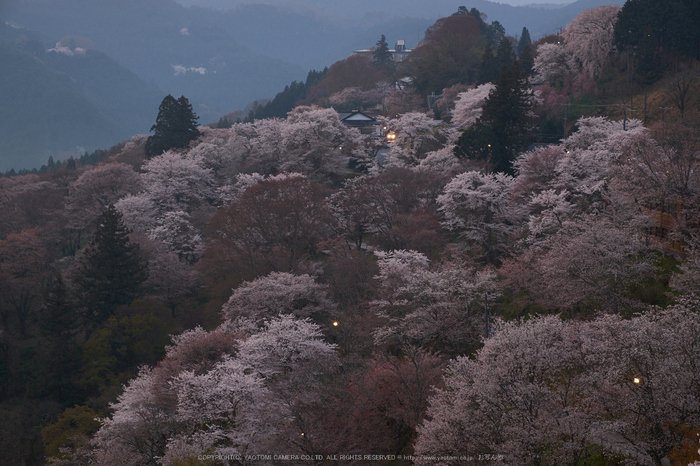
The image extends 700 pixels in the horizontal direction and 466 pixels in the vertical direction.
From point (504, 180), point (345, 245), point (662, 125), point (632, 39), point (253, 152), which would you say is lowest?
point (345, 245)

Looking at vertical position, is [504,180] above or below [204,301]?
above

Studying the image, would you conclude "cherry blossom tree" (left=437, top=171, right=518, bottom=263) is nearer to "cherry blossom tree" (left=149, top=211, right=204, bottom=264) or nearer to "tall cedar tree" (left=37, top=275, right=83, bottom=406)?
"cherry blossom tree" (left=149, top=211, right=204, bottom=264)

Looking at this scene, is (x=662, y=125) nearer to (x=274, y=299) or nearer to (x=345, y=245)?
(x=345, y=245)

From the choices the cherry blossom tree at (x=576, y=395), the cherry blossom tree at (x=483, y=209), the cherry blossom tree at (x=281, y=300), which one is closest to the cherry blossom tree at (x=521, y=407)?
the cherry blossom tree at (x=576, y=395)

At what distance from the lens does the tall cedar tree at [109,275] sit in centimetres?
3816

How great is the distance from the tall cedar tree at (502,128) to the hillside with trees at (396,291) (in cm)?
20

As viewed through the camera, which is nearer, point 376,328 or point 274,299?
point 376,328

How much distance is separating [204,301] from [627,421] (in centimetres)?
3161

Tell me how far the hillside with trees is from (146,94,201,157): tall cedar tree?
1.34 m

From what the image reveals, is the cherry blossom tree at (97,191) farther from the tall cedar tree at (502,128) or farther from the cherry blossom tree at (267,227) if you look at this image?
the tall cedar tree at (502,128)

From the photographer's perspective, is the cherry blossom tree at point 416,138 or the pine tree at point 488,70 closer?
the cherry blossom tree at point 416,138

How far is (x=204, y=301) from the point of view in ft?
129

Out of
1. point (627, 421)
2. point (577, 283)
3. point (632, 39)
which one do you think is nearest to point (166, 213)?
point (577, 283)

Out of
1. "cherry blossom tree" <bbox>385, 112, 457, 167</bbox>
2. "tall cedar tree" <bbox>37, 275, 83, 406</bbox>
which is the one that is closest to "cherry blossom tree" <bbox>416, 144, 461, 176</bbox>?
"cherry blossom tree" <bbox>385, 112, 457, 167</bbox>
